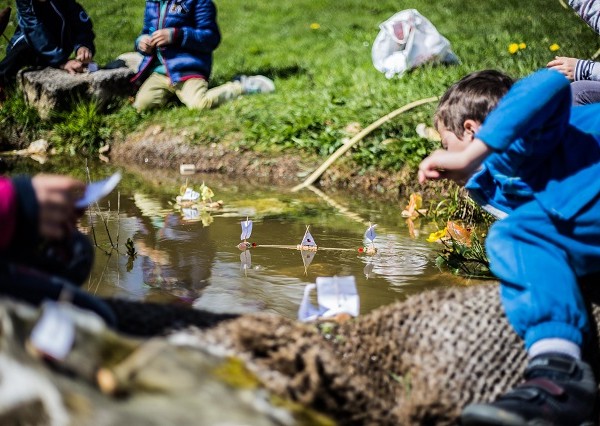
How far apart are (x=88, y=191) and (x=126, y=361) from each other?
0.40 meters

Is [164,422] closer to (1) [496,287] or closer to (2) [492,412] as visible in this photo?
(2) [492,412]

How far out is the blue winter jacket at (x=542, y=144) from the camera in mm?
2521

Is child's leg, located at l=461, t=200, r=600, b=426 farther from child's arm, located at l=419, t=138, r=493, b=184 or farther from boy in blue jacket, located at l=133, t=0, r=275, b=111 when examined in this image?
boy in blue jacket, located at l=133, t=0, r=275, b=111

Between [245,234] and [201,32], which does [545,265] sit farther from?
[201,32]

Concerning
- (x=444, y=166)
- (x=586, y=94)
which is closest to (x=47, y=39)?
(x=586, y=94)

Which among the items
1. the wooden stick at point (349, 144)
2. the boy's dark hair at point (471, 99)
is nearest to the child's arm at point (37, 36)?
the wooden stick at point (349, 144)

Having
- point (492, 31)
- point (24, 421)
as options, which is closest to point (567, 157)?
point (24, 421)

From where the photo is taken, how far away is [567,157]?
8.83ft

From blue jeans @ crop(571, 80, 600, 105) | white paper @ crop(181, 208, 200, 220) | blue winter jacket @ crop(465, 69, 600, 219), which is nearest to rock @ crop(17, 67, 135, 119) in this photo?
white paper @ crop(181, 208, 200, 220)

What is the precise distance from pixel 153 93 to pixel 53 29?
4.72 feet

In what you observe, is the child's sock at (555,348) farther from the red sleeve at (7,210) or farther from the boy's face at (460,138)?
the red sleeve at (7,210)

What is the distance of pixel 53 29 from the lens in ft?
29.3

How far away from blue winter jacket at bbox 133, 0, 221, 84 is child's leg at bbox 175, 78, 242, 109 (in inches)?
5.8

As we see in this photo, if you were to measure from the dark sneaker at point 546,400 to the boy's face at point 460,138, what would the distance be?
927 millimetres
